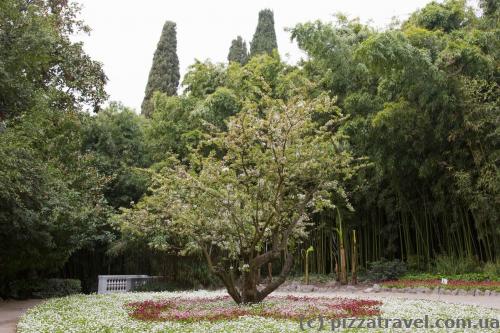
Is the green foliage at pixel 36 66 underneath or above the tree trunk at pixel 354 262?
above

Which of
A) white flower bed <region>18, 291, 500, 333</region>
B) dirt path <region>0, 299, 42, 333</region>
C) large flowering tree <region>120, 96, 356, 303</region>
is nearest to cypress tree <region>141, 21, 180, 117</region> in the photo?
dirt path <region>0, 299, 42, 333</region>

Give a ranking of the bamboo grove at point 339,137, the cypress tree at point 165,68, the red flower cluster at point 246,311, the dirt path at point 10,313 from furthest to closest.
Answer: the cypress tree at point 165,68 → the bamboo grove at point 339,137 → the dirt path at point 10,313 → the red flower cluster at point 246,311

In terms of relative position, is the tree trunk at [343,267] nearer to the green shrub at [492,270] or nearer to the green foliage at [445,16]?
the green shrub at [492,270]

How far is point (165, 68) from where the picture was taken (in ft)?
83.3

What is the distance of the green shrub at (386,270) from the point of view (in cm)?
1297

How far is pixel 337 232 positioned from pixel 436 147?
178 inches

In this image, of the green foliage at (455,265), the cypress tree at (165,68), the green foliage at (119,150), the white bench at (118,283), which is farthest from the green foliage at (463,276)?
the cypress tree at (165,68)

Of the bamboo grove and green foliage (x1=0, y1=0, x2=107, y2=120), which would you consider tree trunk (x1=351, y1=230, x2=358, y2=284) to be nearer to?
the bamboo grove

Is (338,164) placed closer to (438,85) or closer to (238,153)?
(238,153)

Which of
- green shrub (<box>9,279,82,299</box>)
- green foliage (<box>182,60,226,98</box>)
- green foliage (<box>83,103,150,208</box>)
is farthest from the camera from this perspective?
→ green foliage (<box>83,103,150,208</box>)

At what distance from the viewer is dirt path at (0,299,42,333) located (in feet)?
23.3

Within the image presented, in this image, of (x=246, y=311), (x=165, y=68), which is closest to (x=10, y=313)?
(x=246, y=311)

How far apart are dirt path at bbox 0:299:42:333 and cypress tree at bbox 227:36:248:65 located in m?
18.9

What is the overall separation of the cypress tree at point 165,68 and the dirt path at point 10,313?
49.0 feet
